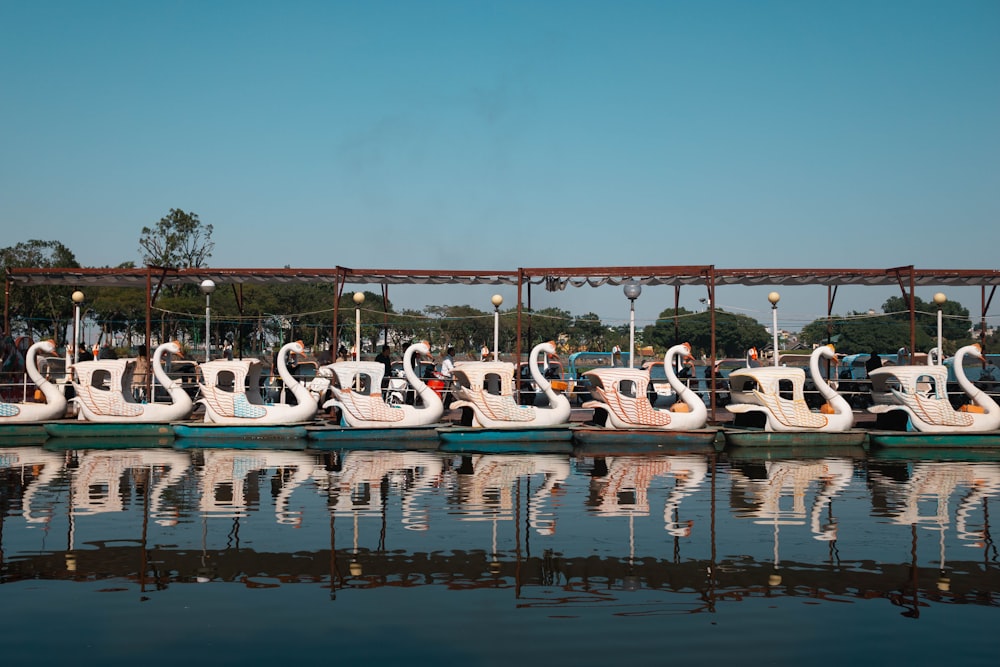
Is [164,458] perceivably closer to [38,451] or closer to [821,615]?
[38,451]

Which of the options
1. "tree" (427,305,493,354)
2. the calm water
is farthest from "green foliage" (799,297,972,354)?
the calm water

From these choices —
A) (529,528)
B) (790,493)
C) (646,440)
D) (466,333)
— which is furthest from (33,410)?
(466,333)

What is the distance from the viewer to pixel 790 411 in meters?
22.2

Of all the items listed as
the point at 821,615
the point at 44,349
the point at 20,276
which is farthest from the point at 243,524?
the point at 20,276

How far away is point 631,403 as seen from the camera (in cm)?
2241

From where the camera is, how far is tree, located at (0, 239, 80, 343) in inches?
2068

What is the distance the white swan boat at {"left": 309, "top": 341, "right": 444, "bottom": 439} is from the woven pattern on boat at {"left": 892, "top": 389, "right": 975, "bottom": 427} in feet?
35.5

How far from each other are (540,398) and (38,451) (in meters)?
12.4

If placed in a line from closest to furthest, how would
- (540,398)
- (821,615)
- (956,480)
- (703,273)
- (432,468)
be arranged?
(821,615), (956,480), (432,468), (703,273), (540,398)

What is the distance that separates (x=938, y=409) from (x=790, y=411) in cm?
322

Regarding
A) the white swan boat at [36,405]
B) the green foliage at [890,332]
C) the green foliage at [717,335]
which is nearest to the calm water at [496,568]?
the white swan boat at [36,405]

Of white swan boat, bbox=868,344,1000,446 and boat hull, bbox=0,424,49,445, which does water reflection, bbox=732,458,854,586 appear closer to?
white swan boat, bbox=868,344,1000,446

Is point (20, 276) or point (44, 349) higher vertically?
point (20, 276)

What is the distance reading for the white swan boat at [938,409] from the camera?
21812 mm
